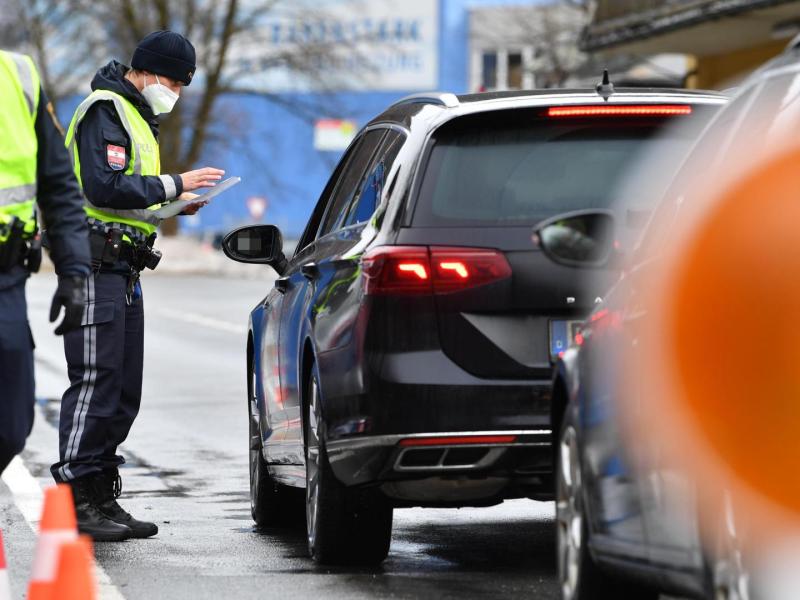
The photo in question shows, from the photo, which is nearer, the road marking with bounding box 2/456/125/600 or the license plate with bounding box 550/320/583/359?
the license plate with bounding box 550/320/583/359

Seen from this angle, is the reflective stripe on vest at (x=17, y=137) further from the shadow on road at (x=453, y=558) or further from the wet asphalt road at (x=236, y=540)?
the shadow on road at (x=453, y=558)

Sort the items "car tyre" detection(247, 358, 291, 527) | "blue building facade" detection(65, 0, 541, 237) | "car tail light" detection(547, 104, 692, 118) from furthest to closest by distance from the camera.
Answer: "blue building facade" detection(65, 0, 541, 237), "car tyre" detection(247, 358, 291, 527), "car tail light" detection(547, 104, 692, 118)

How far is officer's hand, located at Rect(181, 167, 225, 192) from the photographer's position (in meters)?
8.86

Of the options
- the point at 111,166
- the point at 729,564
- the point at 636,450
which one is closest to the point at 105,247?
the point at 111,166

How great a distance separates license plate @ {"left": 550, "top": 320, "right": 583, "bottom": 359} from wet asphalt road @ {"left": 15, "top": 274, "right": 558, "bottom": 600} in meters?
0.79

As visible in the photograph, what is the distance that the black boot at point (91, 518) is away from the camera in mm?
8570

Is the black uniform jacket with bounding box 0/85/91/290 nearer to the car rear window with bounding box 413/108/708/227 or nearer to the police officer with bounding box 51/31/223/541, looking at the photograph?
the car rear window with bounding box 413/108/708/227

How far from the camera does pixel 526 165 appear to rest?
7191 mm

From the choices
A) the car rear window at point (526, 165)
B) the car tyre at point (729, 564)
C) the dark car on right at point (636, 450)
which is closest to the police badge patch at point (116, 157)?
the car rear window at point (526, 165)

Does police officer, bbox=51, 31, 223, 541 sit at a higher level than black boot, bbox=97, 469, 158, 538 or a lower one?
higher

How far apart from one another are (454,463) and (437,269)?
620mm

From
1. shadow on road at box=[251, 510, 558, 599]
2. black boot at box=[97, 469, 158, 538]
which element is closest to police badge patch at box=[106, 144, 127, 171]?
black boot at box=[97, 469, 158, 538]

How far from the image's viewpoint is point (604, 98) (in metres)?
7.35

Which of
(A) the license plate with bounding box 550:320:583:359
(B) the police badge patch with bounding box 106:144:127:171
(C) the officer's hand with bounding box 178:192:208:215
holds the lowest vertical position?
(A) the license plate with bounding box 550:320:583:359
